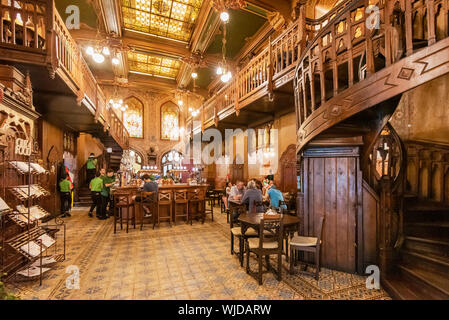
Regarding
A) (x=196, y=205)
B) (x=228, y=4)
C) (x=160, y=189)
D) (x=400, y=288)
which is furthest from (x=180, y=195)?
(x=228, y=4)

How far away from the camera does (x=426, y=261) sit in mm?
3254

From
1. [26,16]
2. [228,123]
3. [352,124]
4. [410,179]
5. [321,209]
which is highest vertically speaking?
[26,16]

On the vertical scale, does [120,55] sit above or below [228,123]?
above

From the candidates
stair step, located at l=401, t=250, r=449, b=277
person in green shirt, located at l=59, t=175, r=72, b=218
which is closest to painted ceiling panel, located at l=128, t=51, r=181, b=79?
person in green shirt, located at l=59, t=175, r=72, b=218

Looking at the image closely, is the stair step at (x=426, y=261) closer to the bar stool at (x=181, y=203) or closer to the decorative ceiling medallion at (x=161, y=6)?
the bar stool at (x=181, y=203)

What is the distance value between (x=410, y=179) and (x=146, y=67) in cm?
1508

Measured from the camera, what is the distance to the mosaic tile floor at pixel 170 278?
117 inches

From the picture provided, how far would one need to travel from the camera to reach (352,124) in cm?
332

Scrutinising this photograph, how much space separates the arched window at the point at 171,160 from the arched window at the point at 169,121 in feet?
4.26

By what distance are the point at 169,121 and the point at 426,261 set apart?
1634 centimetres

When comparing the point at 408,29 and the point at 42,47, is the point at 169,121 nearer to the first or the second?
the point at 42,47
